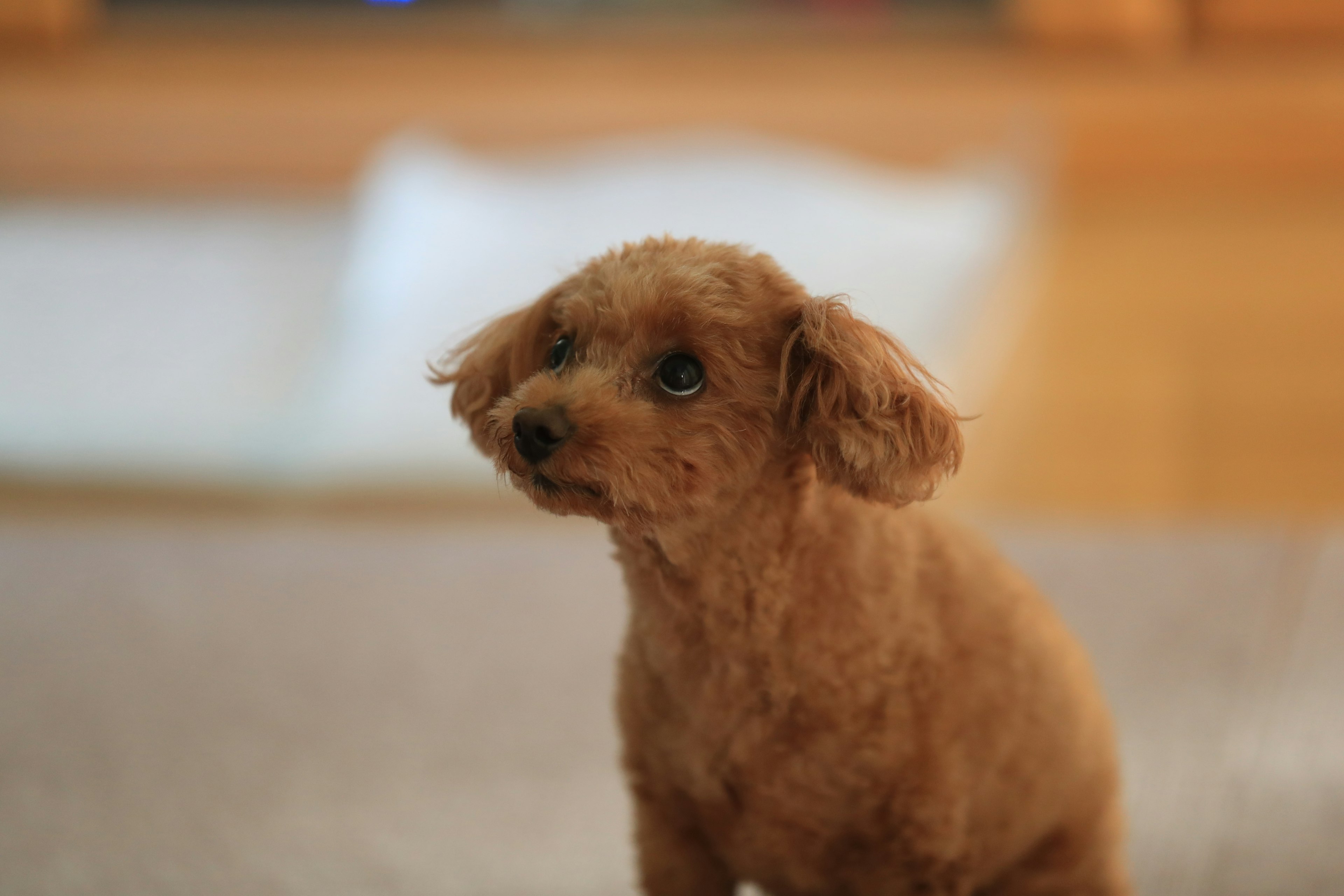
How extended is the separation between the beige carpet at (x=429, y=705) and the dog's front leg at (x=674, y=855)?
0.50 ft

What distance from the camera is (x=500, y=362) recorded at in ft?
2.11

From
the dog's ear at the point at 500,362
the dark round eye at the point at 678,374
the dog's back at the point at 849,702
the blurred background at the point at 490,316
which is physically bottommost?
the dog's back at the point at 849,702

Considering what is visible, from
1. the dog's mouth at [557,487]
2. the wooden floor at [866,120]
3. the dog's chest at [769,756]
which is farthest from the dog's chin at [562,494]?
the wooden floor at [866,120]

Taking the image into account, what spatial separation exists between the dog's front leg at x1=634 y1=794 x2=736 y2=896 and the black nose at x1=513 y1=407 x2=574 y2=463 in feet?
0.71

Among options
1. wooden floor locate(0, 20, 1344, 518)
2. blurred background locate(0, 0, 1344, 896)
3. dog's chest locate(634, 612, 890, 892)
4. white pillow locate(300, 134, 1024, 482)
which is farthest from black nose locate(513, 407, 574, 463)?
wooden floor locate(0, 20, 1344, 518)

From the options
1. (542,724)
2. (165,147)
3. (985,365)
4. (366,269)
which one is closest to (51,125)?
(165,147)

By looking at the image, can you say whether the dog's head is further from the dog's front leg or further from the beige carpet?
the beige carpet

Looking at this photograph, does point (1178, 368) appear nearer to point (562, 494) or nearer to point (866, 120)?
point (866, 120)

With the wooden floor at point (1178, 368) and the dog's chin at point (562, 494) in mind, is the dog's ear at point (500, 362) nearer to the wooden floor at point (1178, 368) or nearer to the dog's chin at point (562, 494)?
the dog's chin at point (562, 494)

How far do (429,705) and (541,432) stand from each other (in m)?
0.54

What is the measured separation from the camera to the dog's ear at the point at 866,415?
543mm

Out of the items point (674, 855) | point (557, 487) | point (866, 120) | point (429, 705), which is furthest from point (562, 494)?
point (866, 120)

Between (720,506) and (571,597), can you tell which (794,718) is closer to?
(720,506)

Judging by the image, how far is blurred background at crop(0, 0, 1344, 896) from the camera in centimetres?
90
